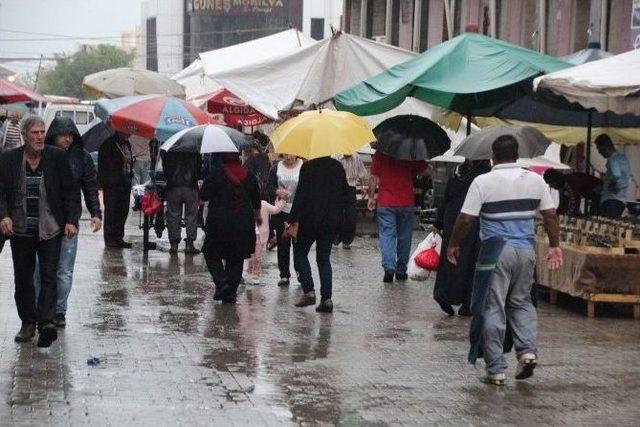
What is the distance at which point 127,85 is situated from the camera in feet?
102

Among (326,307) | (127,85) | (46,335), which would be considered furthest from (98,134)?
(127,85)

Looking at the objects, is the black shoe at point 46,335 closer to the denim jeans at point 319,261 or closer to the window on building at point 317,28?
the denim jeans at point 319,261

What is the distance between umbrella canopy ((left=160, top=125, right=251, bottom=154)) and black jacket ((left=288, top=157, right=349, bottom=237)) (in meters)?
0.96

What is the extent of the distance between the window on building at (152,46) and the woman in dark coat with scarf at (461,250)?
362 feet

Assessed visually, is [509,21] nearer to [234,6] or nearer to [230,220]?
[230,220]

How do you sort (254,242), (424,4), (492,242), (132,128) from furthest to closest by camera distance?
1. (424,4)
2. (132,128)
3. (254,242)
4. (492,242)

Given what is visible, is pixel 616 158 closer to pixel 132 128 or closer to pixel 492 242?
pixel 132 128

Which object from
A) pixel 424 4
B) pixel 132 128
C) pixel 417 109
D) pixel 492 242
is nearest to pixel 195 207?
pixel 132 128

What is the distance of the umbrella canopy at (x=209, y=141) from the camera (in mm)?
14414

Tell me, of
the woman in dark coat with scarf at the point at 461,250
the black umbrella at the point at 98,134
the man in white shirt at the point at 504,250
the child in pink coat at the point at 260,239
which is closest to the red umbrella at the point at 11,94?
the black umbrella at the point at 98,134

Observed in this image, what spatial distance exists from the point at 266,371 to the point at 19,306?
2.05m

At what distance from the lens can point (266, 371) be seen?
10.2 meters

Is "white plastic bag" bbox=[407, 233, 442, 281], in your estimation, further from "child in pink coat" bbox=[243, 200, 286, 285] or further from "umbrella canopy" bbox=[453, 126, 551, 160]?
"child in pink coat" bbox=[243, 200, 286, 285]

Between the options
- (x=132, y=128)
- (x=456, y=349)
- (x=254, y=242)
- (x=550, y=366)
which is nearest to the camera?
(x=550, y=366)
